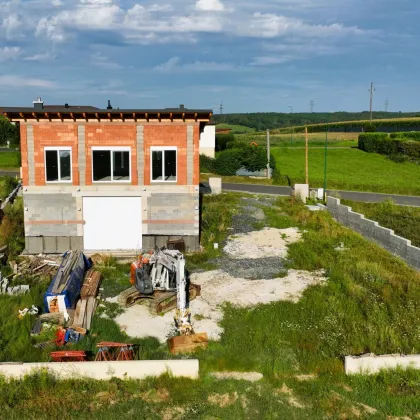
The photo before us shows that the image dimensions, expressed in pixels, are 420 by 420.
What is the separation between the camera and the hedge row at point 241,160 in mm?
51438

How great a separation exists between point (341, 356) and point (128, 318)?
7.27 metres

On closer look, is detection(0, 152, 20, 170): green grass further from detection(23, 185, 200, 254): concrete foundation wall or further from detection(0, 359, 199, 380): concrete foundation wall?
detection(0, 359, 199, 380): concrete foundation wall

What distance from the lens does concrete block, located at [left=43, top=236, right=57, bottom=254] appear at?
23.4 m

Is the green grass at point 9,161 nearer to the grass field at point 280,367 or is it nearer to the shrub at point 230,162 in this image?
the shrub at point 230,162

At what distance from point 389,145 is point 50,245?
179 ft

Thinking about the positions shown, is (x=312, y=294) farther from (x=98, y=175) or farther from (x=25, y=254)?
(x=25, y=254)

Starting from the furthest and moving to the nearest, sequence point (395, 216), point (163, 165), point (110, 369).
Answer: point (395, 216)
point (163, 165)
point (110, 369)

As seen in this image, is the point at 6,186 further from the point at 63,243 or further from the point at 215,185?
the point at 63,243

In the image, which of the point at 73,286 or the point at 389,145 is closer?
the point at 73,286

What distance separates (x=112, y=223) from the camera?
23.8m

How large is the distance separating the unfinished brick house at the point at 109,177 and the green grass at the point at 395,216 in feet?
48.9

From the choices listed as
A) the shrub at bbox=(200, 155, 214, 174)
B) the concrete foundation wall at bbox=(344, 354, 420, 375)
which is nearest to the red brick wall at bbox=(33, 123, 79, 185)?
the concrete foundation wall at bbox=(344, 354, 420, 375)

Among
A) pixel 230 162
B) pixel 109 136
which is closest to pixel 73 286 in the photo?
pixel 109 136

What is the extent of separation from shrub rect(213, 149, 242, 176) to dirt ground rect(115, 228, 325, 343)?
28.2 meters
